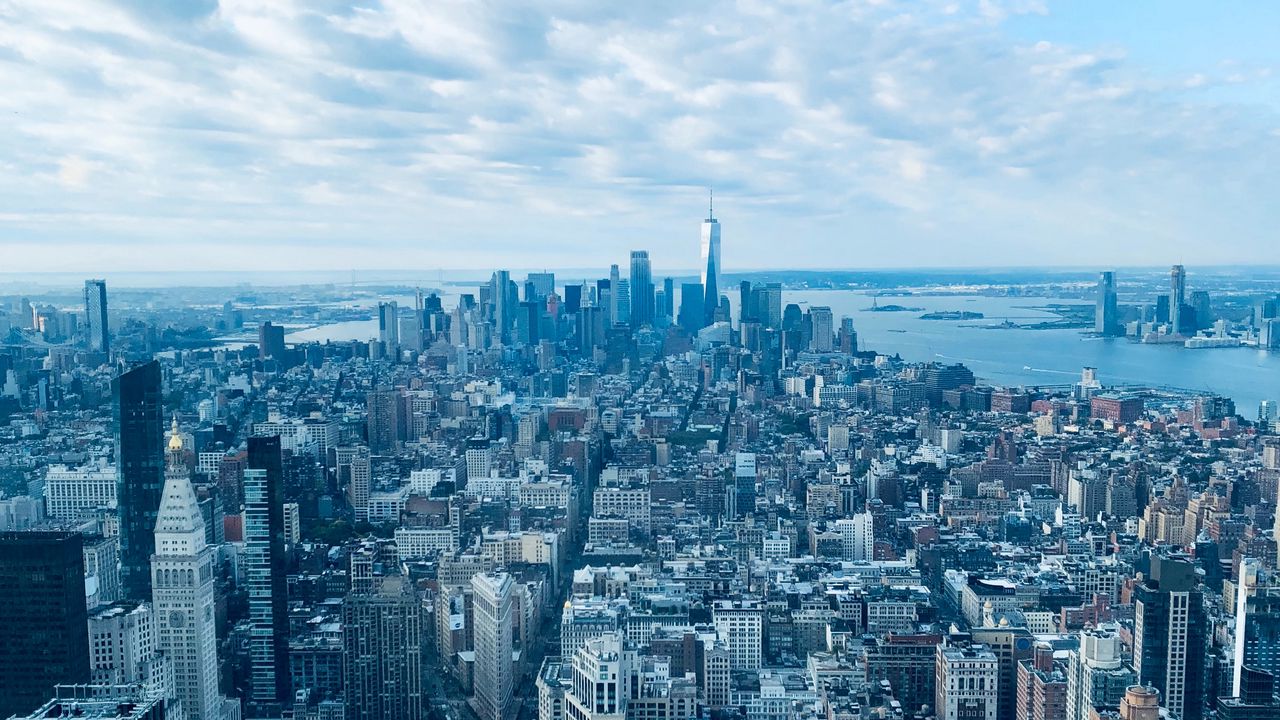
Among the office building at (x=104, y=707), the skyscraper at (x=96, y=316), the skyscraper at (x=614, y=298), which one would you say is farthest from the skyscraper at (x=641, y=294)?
→ the office building at (x=104, y=707)

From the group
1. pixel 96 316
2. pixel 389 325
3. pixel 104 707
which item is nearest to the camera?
pixel 104 707

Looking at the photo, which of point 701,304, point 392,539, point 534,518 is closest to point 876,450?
point 534,518

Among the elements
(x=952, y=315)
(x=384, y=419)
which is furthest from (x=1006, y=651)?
(x=952, y=315)

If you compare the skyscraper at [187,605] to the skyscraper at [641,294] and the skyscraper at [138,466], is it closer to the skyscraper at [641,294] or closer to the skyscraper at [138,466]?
the skyscraper at [138,466]

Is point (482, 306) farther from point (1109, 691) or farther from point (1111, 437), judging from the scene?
point (1109, 691)

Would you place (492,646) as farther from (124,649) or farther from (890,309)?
(890,309)
